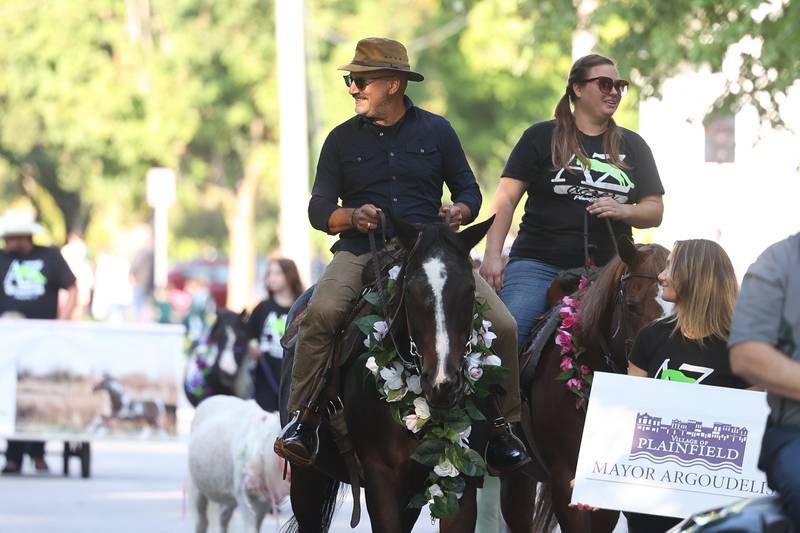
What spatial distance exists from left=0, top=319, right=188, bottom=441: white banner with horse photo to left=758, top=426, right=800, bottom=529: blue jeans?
13529 mm

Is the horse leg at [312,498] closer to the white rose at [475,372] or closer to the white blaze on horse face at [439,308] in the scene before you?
the white rose at [475,372]

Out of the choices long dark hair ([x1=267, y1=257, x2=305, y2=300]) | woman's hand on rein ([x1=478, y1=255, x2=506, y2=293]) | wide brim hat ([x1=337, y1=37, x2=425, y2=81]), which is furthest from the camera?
long dark hair ([x1=267, y1=257, x2=305, y2=300])

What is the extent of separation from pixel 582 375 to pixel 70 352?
1027 centimetres

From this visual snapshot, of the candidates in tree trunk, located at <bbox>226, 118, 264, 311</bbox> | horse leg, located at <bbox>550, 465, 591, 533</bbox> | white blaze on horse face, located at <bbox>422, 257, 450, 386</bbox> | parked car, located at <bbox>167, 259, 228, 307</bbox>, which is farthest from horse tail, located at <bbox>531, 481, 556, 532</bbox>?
parked car, located at <bbox>167, 259, 228, 307</bbox>

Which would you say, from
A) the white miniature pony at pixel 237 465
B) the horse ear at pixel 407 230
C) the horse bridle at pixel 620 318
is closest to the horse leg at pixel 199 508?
the white miniature pony at pixel 237 465

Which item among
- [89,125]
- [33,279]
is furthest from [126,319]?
[33,279]

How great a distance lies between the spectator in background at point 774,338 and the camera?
17.9 ft

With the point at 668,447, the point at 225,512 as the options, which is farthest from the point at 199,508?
the point at 668,447

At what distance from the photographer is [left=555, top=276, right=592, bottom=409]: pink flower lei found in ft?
30.3

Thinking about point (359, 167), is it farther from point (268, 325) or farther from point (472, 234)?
point (268, 325)

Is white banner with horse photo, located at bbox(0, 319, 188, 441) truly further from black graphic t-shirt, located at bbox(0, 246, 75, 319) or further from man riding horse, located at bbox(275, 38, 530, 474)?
man riding horse, located at bbox(275, 38, 530, 474)

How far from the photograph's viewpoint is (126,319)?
127 ft

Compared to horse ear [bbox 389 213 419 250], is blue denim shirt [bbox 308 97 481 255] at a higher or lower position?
higher

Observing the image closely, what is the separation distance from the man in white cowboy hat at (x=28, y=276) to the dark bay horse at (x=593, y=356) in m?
9.89
